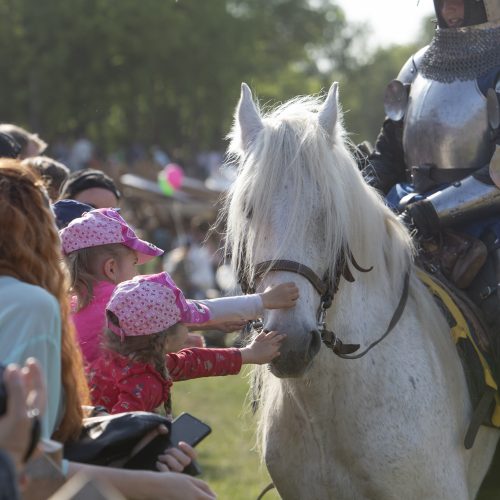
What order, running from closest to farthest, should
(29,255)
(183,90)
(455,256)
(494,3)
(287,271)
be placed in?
1. (29,255)
2. (287,271)
3. (455,256)
4. (494,3)
5. (183,90)

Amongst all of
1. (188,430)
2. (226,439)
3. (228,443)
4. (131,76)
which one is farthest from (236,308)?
(131,76)

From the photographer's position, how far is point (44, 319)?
2.97 metres

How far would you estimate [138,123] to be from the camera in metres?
42.8

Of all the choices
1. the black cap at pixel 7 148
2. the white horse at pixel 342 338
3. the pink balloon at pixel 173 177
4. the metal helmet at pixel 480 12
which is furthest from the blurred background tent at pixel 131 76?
the white horse at pixel 342 338

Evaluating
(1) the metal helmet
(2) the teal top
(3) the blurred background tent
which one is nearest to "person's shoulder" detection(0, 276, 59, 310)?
(2) the teal top

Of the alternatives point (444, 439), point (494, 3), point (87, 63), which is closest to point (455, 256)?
point (444, 439)

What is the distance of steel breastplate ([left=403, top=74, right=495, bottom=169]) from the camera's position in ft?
18.3

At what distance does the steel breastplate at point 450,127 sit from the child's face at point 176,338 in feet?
7.36

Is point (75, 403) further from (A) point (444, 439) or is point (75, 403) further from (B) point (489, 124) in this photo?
(B) point (489, 124)

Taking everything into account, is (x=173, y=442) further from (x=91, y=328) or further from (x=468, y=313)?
(x=468, y=313)

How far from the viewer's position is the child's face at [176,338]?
3.90 meters

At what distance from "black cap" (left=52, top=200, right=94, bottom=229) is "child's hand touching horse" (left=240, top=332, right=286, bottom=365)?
1509 mm

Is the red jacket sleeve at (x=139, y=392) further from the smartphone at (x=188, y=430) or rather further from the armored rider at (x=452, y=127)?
the armored rider at (x=452, y=127)

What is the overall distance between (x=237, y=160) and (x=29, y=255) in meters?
1.94
